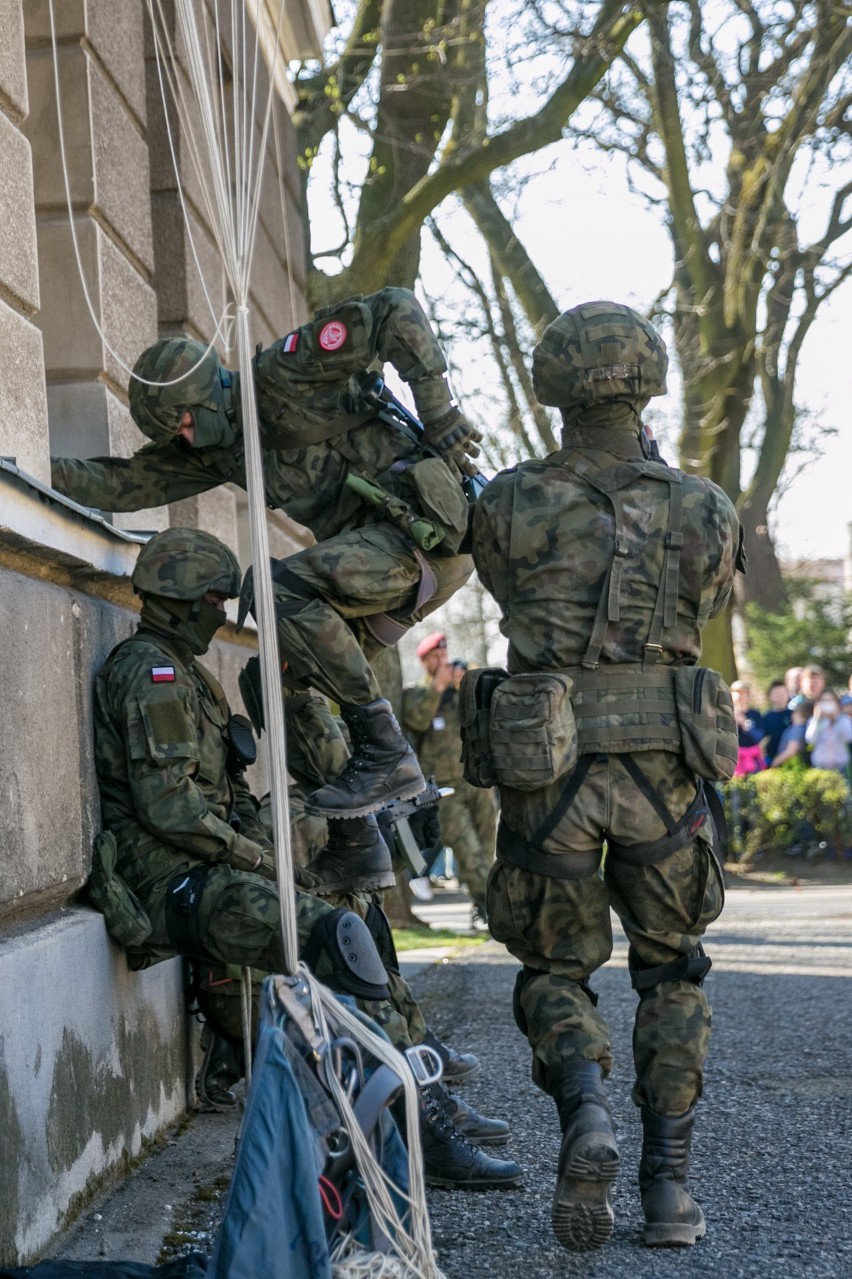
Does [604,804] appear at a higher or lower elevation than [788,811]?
higher

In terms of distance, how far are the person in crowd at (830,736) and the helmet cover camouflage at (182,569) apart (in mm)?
10043

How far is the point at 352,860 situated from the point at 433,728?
557cm

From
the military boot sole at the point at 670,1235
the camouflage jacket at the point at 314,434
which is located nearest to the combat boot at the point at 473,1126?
the military boot sole at the point at 670,1235

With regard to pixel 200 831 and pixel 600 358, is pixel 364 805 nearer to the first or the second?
pixel 200 831

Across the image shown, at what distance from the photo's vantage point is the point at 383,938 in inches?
187

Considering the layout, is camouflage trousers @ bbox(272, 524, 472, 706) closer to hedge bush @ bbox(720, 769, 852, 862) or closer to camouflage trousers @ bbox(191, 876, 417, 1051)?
camouflage trousers @ bbox(191, 876, 417, 1051)

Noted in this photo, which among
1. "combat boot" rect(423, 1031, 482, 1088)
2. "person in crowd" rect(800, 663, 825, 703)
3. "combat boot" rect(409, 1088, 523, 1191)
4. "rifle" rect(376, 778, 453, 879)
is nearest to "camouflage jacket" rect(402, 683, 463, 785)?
"rifle" rect(376, 778, 453, 879)

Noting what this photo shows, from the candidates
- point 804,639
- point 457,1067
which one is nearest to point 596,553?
point 457,1067

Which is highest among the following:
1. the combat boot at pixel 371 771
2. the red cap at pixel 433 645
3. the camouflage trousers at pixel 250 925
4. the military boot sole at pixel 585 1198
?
the red cap at pixel 433 645

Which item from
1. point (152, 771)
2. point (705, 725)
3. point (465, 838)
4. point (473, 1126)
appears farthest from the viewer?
point (465, 838)

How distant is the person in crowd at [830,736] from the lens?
45.3ft

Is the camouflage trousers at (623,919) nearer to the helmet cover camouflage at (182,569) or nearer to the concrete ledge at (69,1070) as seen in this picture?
the concrete ledge at (69,1070)

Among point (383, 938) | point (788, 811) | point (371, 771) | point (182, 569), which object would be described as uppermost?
point (182, 569)

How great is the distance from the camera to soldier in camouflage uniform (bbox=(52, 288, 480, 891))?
448 cm
